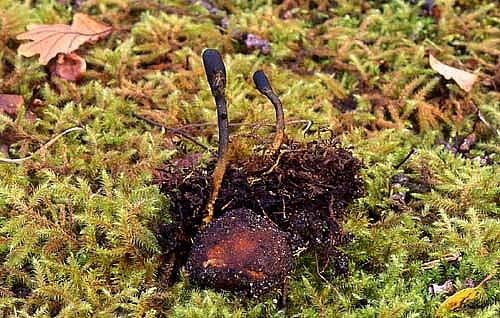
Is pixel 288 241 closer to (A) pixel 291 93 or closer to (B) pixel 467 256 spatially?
(B) pixel 467 256

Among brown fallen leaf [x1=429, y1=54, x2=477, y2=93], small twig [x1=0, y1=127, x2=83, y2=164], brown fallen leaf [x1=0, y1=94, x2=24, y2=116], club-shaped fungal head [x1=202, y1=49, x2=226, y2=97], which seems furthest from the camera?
brown fallen leaf [x1=429, y1=54, x2=477, y2=93]

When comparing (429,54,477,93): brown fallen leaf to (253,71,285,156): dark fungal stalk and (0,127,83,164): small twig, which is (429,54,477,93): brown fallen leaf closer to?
(253,71,285,156): dark fungal stalk

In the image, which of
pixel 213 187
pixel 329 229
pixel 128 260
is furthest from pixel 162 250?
pixel 329 229

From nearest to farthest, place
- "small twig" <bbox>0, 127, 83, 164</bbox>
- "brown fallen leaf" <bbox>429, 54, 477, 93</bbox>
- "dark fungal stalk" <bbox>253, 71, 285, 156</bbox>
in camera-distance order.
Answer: "dark fungal stalk" <bbox>253, 71, 285, 156</bbox>, "small twig" <bbox>0, 127, 83, 164</bbox>, "brown fallen leaf" <bbox>429, 54, 477, 93</bbox>

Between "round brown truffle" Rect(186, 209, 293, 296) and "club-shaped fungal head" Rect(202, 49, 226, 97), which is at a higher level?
"club-shaped fungal head" Rect(202, 49, 226, 97)

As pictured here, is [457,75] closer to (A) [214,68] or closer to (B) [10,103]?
(A) [214,68]

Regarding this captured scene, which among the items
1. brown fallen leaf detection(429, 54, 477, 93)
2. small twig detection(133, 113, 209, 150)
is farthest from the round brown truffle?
brown fallen leaf detection(429, 54, 477, 93)

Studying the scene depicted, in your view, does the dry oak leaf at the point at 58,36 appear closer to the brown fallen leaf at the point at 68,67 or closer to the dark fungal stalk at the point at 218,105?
the brown fallen leaf at the point at 68,67

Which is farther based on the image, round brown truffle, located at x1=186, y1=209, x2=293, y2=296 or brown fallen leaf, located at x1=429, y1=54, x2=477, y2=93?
brown fallen leaf, located at x1=429, y1=54, x2=477, y2=93

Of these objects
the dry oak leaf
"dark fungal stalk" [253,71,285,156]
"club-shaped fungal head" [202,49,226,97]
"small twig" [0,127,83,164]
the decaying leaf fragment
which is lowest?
the decaying leaf fragment
